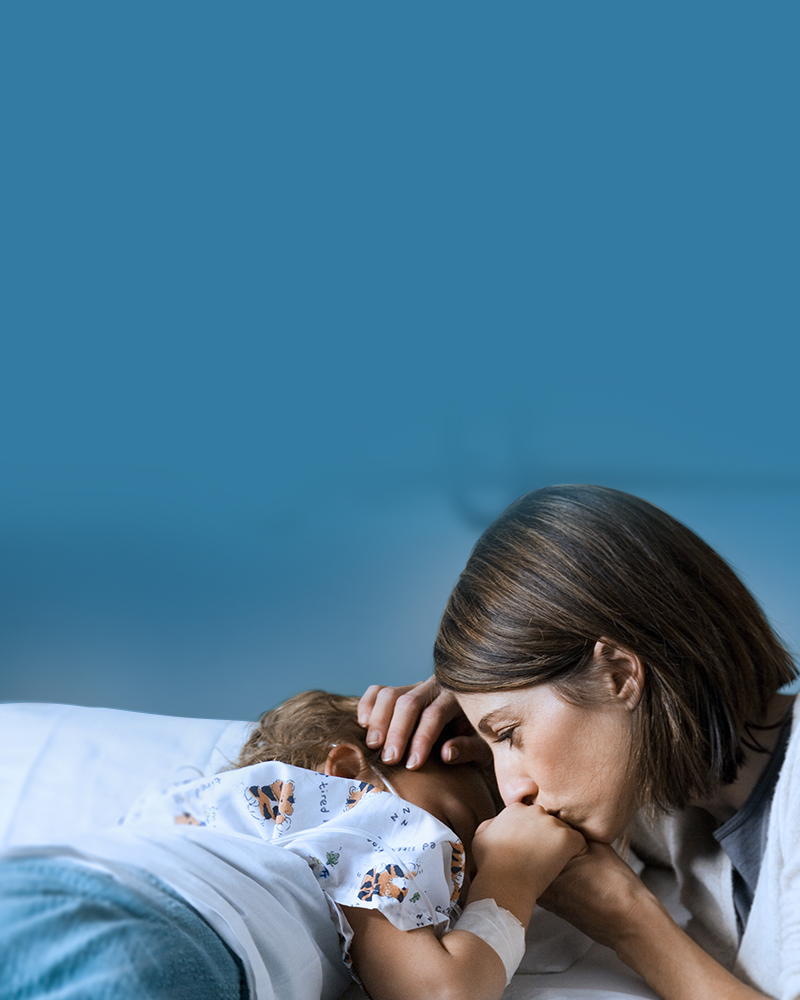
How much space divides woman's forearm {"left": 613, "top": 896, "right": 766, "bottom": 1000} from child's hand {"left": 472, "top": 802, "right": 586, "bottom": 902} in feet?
0.26

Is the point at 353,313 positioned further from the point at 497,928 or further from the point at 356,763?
the point at 497,928

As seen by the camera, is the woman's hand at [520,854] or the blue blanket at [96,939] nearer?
the blue blanket at [96,939]

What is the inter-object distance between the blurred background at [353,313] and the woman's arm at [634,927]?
40 centimetres

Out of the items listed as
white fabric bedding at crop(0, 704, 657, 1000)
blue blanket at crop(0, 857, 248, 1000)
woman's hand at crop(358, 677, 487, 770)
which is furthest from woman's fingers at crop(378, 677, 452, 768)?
blue blanket at crop(0, 857, 248, 1000)

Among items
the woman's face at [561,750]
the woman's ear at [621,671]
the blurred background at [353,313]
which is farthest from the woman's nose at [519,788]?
the blurred background at [353,313]

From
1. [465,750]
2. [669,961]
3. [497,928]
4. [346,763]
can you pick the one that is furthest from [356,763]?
[669,961]

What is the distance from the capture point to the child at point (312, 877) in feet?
1.66

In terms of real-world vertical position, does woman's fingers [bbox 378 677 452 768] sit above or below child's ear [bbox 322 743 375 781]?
above

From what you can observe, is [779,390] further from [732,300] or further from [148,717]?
[148,717]

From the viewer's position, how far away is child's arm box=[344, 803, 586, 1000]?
0.64 metres

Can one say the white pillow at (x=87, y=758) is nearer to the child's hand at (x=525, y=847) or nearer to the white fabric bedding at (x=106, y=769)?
the white fabric bedding at (x=106, y=769)

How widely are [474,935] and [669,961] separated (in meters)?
0.20

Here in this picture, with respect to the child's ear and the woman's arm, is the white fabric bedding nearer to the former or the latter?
the woman's arm

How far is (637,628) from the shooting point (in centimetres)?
78
